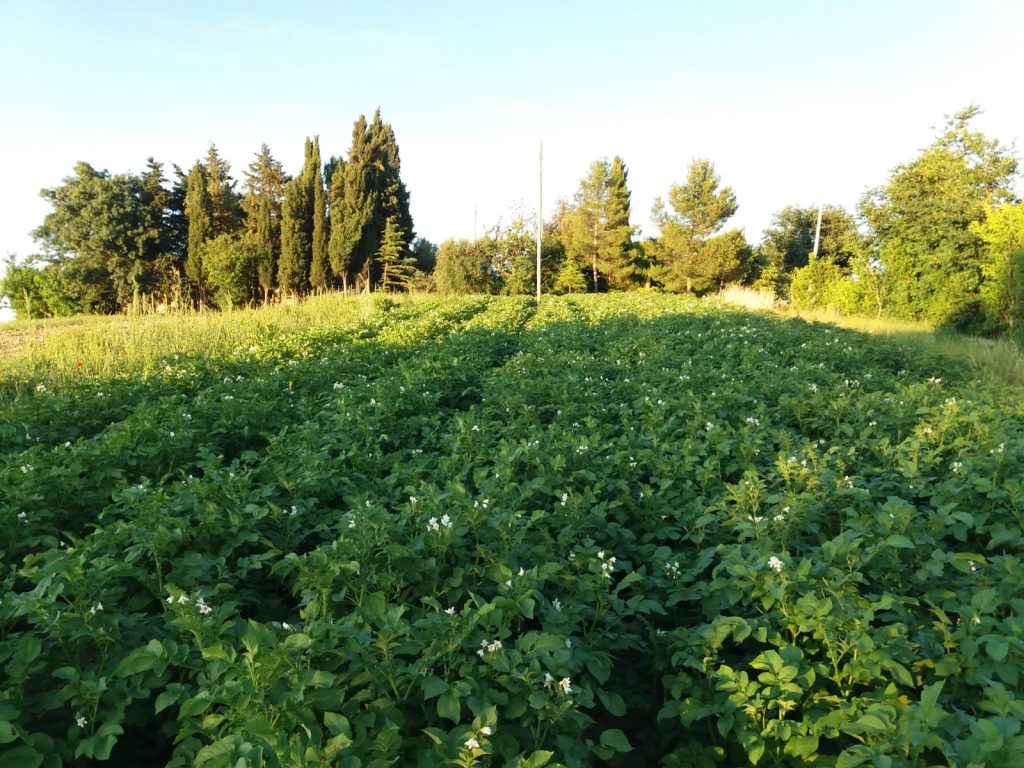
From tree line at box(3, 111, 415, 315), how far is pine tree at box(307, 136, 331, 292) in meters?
0.06

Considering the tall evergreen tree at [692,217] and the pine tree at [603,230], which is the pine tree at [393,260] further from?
the tall evergreen tree at [692,217]

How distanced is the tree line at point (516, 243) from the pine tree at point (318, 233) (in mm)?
94

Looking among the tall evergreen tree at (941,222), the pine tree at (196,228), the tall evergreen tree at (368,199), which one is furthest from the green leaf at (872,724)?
the pine tree at (196,228)

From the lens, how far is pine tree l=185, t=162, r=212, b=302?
35.8 meters

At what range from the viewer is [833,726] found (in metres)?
1.79

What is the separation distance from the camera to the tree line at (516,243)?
18641 mm

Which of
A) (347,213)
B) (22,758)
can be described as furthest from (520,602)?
(347,213)

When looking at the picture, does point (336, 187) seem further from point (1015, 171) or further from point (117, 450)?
point (117, 450)

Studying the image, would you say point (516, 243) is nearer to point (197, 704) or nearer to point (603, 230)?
point (603, 230)

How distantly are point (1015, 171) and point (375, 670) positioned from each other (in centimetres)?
2481

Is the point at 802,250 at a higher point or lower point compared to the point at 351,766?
higher

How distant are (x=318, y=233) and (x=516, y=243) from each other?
43.3 ft

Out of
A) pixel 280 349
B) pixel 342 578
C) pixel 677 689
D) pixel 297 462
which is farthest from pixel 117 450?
pixel 280 349

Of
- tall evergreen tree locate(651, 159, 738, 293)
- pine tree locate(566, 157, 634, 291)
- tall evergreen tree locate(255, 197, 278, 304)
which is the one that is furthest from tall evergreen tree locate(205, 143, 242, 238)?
tall evergreen tree locate(651, 159, 738, 293)
